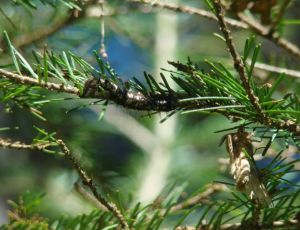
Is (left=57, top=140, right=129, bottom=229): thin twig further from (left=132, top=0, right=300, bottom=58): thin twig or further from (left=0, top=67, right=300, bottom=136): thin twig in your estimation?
(left=132, top=0, right=300, bottom=58): thin twig

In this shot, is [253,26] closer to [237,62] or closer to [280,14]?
[280,14]

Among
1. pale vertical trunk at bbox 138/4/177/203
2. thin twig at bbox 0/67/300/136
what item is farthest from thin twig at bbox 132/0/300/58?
pale vertical trunk at bbox 138/4/177/203

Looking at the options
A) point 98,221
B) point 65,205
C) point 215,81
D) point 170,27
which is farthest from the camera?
point 170,27

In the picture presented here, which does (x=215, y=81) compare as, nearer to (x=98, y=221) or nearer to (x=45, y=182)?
(x=98, y=221)

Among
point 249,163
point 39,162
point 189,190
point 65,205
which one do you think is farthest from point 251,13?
point 39,162

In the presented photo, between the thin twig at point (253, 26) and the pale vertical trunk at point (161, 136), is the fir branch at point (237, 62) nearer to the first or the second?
the thin twig at point (253, 26)

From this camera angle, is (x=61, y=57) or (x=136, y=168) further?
(x=136, y=168)

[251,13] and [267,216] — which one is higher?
[251,13]

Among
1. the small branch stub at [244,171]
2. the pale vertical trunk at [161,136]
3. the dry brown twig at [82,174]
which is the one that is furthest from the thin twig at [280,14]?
the pale vertical trunk at [161,136]
